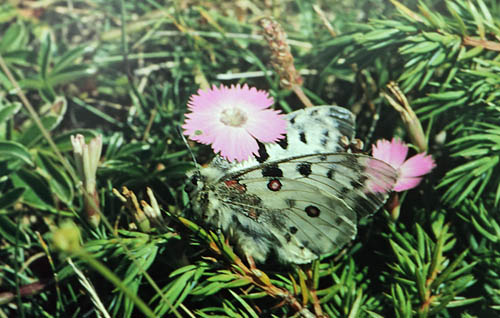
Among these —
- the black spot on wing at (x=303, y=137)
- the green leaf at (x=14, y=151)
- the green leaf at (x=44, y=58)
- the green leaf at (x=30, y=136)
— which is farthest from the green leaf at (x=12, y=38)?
the black spot on wing at (x=303, y=137)

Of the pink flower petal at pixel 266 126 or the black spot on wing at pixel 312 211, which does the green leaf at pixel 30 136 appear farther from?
the black spot on wing at pixel 312 211

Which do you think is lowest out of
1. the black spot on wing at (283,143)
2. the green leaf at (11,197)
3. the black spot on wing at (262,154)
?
the green leaf at (11,197)

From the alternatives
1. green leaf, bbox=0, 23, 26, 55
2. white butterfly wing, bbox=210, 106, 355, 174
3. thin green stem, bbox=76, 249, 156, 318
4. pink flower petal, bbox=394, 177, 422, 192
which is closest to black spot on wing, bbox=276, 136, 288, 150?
white butterfly wing, bbox=210, 106, 355, 174

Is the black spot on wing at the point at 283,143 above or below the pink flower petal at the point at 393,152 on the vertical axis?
below

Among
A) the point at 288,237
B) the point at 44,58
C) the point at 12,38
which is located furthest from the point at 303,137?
the point at 12,38

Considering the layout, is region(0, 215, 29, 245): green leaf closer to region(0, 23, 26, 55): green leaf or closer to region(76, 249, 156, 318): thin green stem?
region(0, 23, 26, 55): green leaf

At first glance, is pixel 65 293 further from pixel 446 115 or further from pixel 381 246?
pixel 446 115

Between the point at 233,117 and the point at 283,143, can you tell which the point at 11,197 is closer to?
the point at 233,117
